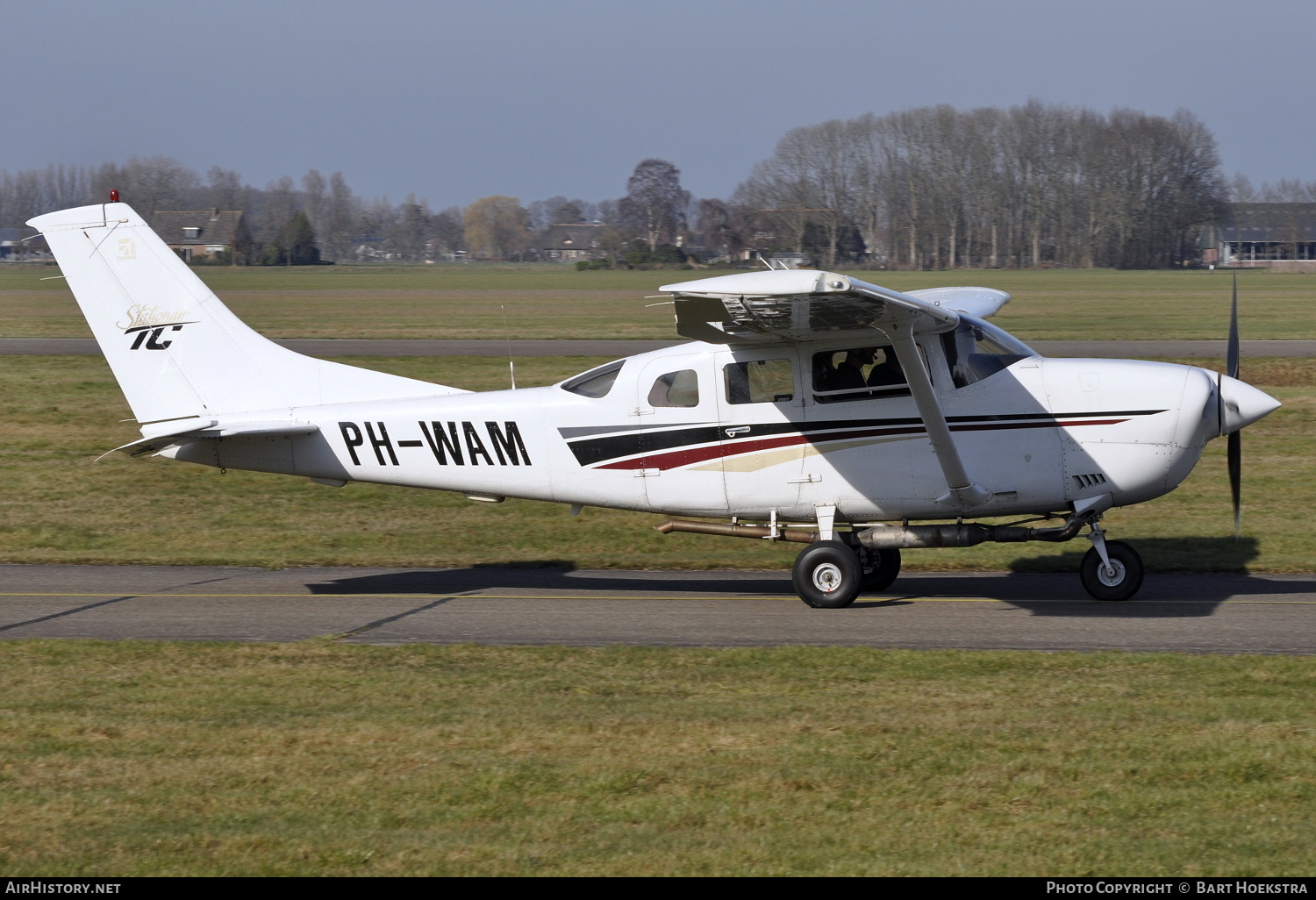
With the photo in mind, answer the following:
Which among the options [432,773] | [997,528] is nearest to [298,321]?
[997,528]

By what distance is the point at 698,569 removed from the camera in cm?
1252

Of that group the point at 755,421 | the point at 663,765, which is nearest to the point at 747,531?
the point at 755,421

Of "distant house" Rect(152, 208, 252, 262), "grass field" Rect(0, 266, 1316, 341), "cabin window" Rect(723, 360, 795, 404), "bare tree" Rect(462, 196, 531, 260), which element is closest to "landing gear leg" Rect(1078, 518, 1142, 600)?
"cabin window" Rect(723, 360, 795, 404)

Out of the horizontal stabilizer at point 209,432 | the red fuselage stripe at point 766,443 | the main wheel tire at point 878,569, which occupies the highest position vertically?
the horizontal stabilizer at point 209,432

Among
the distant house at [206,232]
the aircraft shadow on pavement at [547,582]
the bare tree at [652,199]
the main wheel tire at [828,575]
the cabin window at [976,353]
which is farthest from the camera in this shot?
the bare tree at [652,199]

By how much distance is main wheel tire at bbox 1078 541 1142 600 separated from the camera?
10.3 meters

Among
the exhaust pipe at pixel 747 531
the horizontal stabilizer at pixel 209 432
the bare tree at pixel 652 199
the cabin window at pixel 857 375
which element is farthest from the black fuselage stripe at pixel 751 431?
the bare tree at pixel 652 199

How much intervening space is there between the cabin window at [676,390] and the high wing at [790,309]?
525 millimetres

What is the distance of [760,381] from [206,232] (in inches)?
3161

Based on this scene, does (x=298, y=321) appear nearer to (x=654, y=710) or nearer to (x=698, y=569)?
(x=698, y=569)

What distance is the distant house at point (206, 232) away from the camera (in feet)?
240

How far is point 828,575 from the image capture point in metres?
10.4

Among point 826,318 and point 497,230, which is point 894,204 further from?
point 497,230

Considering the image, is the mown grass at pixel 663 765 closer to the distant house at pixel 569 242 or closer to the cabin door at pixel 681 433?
the cabin door at pixel 681 433
